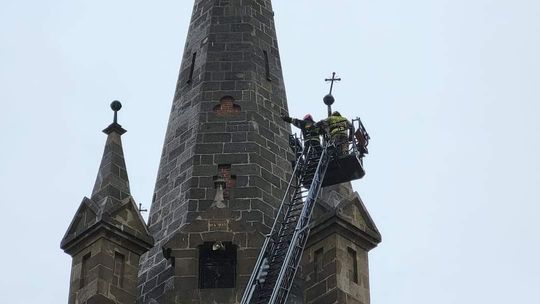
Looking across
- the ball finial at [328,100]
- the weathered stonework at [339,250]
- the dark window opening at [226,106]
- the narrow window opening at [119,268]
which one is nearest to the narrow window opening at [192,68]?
the dark window opening at [226,106]

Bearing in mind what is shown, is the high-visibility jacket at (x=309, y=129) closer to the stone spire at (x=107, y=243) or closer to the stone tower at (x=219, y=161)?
the stone tower at (x=219, y=161)

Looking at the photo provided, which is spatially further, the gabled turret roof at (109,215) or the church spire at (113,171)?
the church spire at (113,171)

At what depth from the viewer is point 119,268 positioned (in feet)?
126

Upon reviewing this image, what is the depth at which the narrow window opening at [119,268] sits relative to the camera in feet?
125

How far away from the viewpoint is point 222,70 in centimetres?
4478

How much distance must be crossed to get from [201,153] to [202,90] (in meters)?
2.38

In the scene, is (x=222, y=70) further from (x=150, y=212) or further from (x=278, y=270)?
(x=278, y=270)

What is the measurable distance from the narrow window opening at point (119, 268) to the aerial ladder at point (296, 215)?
250 cm

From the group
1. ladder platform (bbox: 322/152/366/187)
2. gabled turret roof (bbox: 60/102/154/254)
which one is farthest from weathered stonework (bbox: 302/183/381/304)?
gabled turret roof (bbox: 60/102/154/254)

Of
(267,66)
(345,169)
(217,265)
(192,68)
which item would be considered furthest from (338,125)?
(217,265)

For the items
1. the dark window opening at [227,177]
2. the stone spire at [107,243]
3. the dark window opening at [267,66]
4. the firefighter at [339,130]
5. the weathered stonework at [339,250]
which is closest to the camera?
the stone spire at [107,243]

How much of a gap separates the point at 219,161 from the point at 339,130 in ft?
9.22

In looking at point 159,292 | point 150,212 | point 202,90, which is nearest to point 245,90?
point 202,90

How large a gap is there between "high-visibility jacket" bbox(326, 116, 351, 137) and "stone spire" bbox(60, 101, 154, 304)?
5168mm
